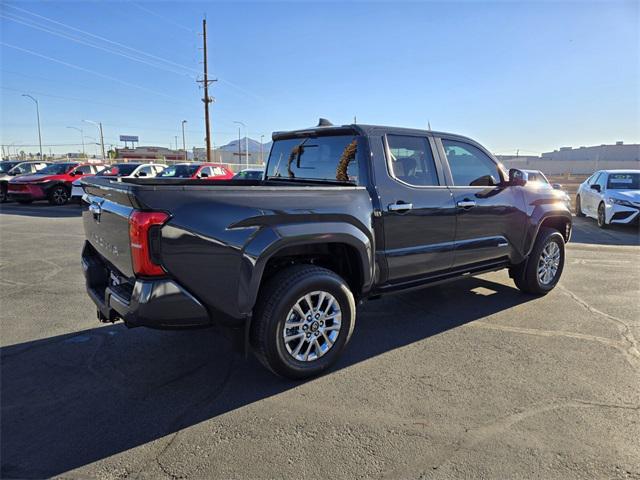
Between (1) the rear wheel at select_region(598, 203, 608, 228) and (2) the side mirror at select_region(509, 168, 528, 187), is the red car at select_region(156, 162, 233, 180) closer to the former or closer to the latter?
(1) the rear wheel at select_region(598, 203, 608, 228)

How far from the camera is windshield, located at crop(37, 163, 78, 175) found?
17766mm

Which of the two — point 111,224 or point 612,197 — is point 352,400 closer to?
point 111,224

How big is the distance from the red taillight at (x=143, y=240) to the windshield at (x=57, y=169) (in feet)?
58.5

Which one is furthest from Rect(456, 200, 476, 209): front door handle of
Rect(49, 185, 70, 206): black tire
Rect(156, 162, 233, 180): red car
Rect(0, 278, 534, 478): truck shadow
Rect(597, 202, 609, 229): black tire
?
Rect(49, 185, 70, 206): black tire

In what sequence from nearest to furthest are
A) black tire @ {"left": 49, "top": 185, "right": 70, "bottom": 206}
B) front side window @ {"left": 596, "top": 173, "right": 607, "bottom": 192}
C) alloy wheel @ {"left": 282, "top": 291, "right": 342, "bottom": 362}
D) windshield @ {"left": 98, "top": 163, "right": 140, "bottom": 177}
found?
alloy wheel @ {"left": 282, "top": 291, "right": 342, "bottom": 362} → front side window @ {"left": 596, "top": 173, "right": 607, "bottom": 192} → windshield @ {"left": 98, "top": 163, "right": 140, "bottom": 177} → black tire @ {"left": 49, "top": 185, "right": 70, "bottom": 206}

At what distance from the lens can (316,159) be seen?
4.29m

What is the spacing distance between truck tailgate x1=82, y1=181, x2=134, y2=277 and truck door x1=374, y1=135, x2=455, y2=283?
6.66ft

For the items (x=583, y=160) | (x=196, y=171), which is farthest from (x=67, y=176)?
(x=583, y=160)

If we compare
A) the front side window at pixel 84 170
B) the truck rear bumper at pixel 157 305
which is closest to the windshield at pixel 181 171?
the front side window at pixel 84 170

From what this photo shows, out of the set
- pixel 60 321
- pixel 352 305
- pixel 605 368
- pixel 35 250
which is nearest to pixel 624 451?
pixel 605 368

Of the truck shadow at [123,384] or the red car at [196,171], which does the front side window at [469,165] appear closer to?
the truck shadow at [123,384]

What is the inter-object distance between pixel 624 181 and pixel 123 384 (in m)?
13.1

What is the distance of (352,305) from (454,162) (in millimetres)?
2014

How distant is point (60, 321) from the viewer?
4.52 metres
